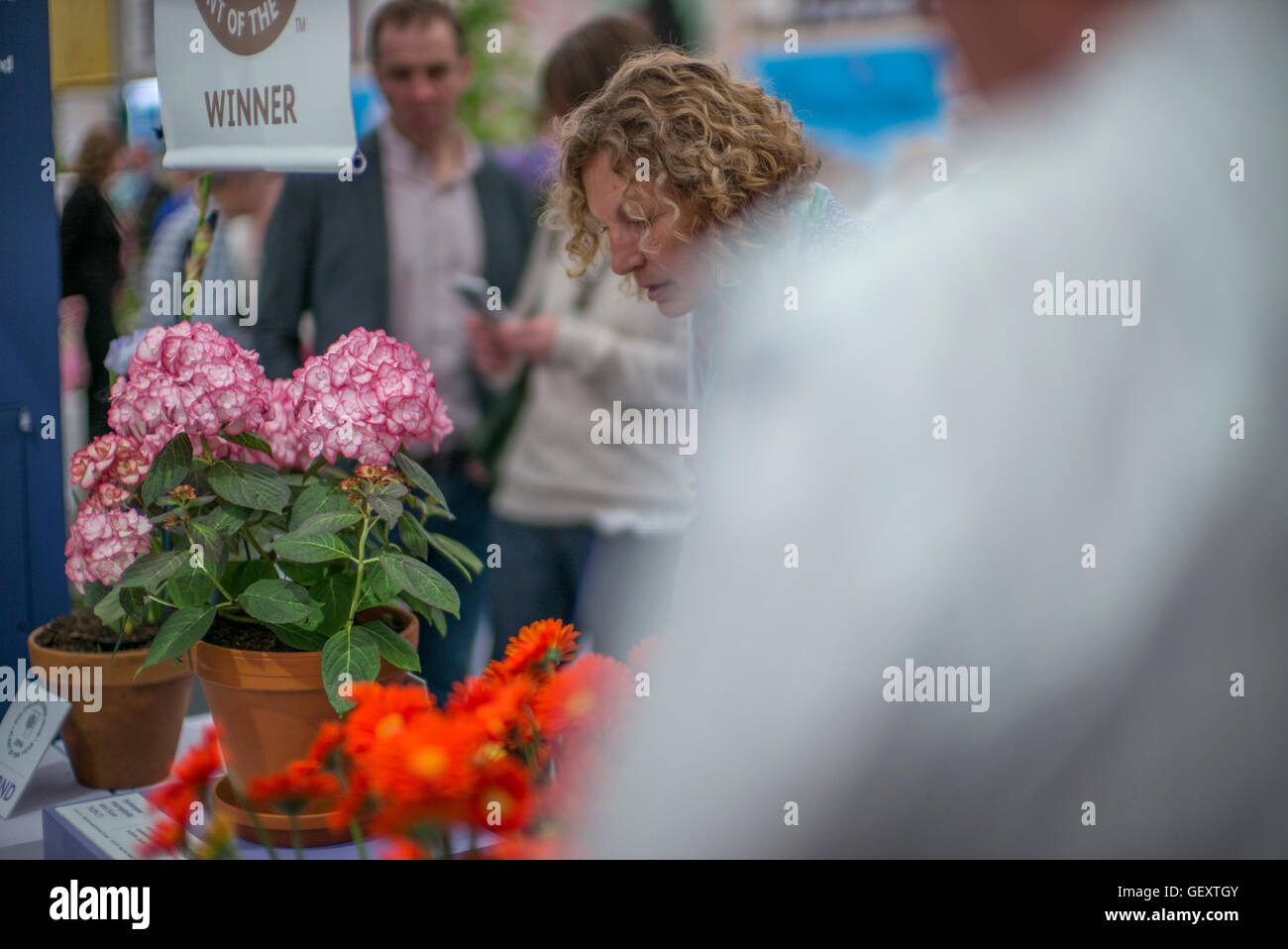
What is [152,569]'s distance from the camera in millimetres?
967

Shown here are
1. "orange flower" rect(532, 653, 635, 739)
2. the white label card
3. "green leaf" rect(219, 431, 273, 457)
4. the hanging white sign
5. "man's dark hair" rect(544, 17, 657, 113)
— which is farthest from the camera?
"man's dark hair" rect(544, 17, 657, 113)

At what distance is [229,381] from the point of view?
92cm

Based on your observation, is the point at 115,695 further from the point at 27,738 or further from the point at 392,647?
the point at 392,647

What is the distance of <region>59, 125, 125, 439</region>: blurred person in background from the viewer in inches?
58.1

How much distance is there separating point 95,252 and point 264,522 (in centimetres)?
80

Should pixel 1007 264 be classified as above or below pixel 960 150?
below

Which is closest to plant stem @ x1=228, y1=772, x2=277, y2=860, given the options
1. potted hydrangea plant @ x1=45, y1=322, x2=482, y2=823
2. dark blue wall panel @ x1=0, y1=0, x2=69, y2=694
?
potted hydrangea plant @ x1=45, y1=322, x2=482, y2=823

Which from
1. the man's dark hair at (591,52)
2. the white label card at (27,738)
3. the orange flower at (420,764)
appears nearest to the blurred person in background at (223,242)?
the man's dark hair at (591,52)

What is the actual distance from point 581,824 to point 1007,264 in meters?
0.64

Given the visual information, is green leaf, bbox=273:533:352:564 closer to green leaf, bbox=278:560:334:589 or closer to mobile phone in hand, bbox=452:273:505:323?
green leaf, bbox=278:560:334:589

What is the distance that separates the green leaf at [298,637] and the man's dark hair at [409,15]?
3.16ft

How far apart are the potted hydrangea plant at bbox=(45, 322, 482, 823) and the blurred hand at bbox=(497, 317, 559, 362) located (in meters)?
Answer: 0.58
